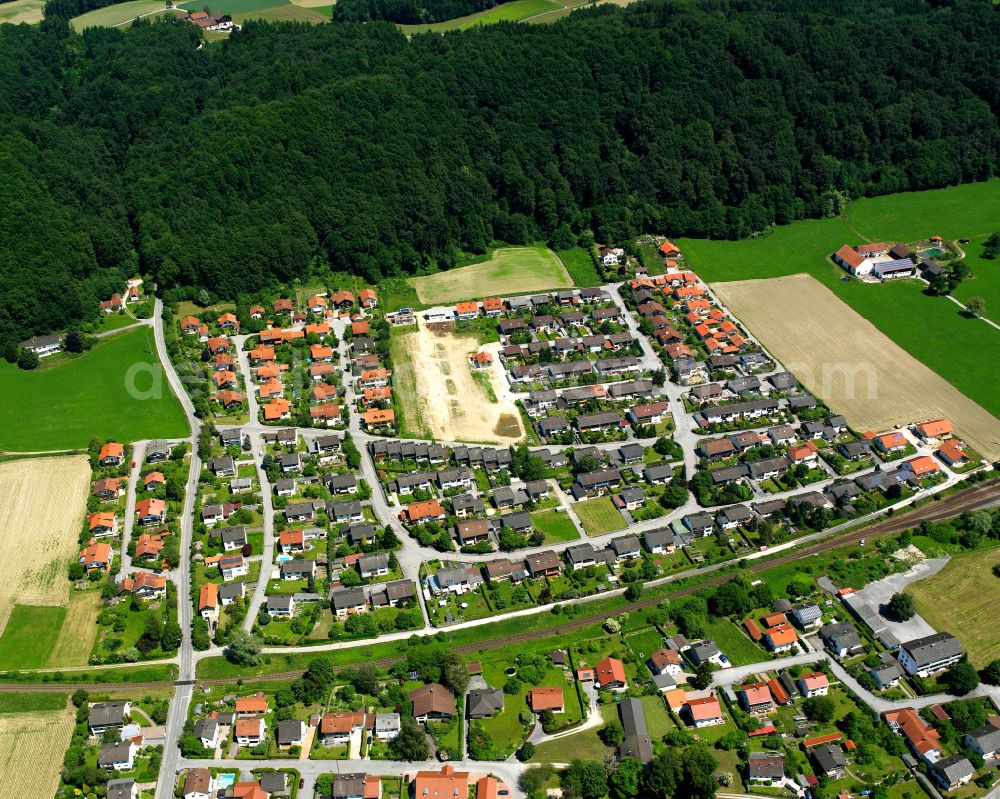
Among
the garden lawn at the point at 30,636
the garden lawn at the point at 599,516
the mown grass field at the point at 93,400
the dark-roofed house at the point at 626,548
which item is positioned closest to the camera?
the garden lawn at the point at 30,636

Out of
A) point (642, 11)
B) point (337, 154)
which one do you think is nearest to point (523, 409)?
point (337, 154)

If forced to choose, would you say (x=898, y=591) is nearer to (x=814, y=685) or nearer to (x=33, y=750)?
(x=814, y=685)

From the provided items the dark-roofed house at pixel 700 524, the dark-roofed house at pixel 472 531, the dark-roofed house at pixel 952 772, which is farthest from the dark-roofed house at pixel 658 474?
the dark-roofed house at pixel 952 772

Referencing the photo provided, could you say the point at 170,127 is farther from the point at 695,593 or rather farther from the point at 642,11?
the point at 695,593

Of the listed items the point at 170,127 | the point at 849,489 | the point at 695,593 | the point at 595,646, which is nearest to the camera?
the point at 595,646

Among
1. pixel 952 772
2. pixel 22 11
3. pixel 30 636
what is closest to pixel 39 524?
pixel 30 636

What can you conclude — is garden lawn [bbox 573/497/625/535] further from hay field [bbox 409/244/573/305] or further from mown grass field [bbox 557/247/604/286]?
mown grass field [bbox 557/247/604/286]

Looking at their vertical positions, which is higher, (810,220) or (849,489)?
(810,220)

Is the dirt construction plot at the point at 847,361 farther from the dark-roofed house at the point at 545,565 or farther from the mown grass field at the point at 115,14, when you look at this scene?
the mown grass field at the point at 115,14
